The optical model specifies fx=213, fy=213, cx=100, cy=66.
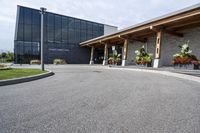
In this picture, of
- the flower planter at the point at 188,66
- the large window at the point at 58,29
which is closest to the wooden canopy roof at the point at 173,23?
the flower planter at the point at 188,66

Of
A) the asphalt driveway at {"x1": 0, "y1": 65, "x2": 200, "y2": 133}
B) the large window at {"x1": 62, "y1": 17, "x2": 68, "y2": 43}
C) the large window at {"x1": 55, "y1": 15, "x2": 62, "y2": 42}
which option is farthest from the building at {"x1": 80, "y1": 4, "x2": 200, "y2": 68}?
the large window at {"x1": 55, "y1": 15, "x2": 62, "y2": 42}

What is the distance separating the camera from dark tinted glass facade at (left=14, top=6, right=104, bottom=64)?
43.2 meters

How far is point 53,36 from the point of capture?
151 feet

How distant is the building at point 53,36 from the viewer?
43.2 meters

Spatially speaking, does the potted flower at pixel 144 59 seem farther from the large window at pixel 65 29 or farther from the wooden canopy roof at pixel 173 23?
the large window at pixel 65 29

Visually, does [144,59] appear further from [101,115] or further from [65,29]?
[65,29]

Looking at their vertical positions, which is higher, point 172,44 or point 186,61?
point 172,44

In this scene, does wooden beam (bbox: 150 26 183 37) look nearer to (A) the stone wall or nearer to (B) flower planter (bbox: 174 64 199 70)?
(A) the stone wall

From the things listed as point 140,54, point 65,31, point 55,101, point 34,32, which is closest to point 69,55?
point 65,31

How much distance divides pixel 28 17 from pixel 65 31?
324 inches

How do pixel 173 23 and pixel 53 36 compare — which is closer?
pixel 173 23

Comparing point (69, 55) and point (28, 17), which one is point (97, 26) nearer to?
point (69, 55)

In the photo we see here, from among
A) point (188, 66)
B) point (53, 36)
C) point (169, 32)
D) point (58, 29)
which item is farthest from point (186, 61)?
point (58, 29)

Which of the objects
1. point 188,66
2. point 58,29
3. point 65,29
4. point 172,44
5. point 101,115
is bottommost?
point 101,115
